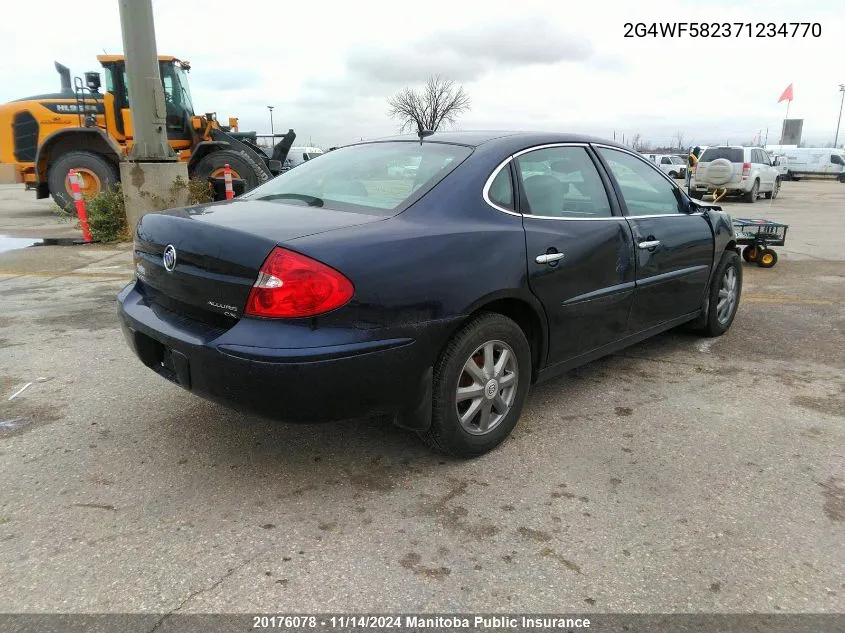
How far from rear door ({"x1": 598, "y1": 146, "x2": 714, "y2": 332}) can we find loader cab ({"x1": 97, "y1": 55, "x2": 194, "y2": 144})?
1038cm

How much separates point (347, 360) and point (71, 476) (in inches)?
56.0

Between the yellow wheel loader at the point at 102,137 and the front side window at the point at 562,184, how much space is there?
8797 mm

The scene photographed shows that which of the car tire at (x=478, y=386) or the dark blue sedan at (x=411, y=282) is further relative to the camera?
the car tire at (x=478, y=386)

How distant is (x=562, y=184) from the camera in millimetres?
3463

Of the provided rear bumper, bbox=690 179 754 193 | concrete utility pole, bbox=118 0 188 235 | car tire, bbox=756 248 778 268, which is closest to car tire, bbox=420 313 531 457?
car tire, bbox=756 248 778 268

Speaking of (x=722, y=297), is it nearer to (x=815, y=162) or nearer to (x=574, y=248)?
(x=574, y=248)

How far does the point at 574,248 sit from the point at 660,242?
928mm

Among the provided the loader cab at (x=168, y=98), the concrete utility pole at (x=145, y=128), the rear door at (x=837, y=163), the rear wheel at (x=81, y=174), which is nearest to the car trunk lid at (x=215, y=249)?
the concrete utility pole at (x=145, y=128)

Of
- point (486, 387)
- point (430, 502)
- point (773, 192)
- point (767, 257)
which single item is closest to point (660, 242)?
point (486, 387)

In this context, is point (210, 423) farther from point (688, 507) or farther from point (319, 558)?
point (688, 507)

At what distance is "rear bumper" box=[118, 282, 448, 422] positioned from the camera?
2389 mm

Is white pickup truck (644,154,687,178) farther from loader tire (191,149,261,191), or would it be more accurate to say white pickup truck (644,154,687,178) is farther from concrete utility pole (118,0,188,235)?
concrete utility pole (118,0,188,235)

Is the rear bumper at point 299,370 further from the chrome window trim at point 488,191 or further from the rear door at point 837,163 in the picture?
the rear door at point 837,163

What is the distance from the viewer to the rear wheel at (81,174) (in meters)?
11.7
